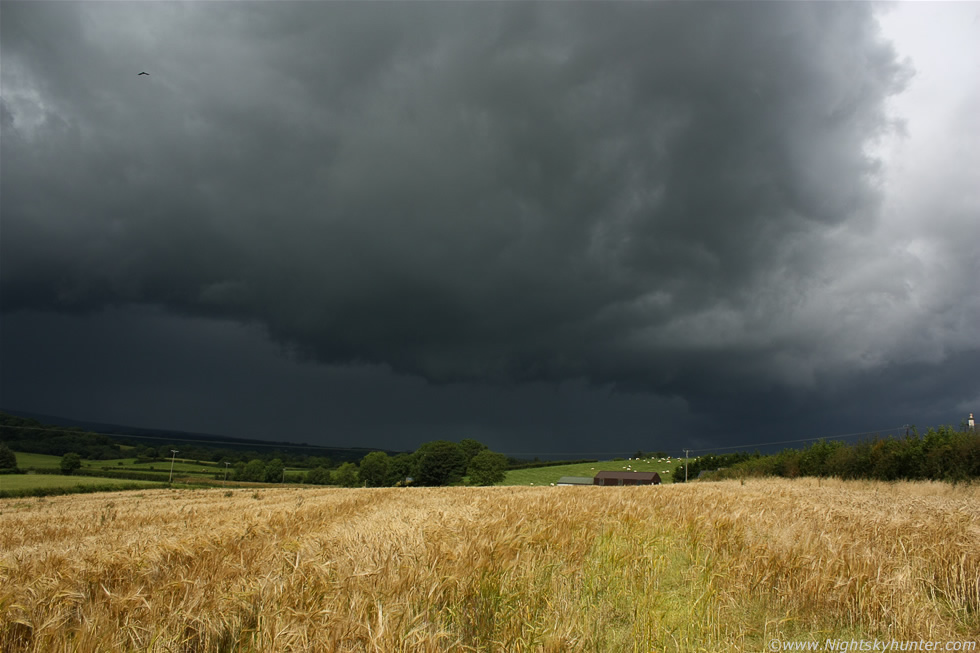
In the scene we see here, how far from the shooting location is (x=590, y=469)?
509 ft

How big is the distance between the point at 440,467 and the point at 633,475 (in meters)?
54.7

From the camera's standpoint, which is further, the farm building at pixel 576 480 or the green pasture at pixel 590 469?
the green pasture at pixel 590 469

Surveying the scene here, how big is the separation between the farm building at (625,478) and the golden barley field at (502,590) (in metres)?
133

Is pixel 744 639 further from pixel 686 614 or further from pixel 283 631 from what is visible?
pixel 283 631

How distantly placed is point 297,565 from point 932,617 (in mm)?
6595

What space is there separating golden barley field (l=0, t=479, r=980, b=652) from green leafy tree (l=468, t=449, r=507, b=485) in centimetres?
12976

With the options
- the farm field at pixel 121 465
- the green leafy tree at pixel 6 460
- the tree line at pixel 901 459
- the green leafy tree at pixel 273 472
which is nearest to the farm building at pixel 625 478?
the tree line at pixel 901 459

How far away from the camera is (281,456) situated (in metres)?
181

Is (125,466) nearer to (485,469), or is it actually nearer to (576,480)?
(485,469)

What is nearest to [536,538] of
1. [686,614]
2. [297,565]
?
[686,614]

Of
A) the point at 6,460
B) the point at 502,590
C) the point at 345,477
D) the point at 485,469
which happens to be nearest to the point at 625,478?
the point at 485,469

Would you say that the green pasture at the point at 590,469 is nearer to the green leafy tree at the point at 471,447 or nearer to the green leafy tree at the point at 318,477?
the green leafy tree at the point at 471,447

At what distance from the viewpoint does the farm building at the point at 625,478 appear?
13125cm

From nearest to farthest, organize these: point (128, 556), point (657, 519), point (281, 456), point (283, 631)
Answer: point (283, 631), point (128, 556), point (657, 519), point (281, 456)
